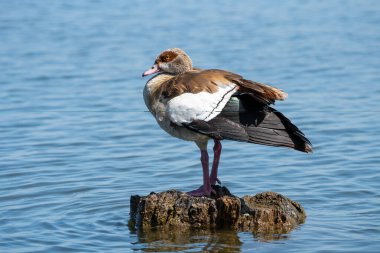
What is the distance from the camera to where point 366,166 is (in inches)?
449

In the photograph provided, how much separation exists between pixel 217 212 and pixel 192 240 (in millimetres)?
381

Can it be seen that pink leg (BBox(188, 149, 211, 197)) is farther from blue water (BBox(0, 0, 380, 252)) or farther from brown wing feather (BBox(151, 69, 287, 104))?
brown wing feather (BBox(151, 69, 287, 104))

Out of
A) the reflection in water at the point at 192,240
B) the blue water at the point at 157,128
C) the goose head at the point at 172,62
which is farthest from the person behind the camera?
the goose head at the point at 172,62

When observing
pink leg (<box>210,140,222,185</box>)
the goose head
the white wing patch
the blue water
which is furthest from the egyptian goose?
the blue water

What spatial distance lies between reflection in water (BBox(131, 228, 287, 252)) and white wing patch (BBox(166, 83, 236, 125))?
111 cm

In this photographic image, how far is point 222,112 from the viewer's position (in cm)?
870

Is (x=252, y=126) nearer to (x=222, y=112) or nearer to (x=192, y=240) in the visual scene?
(x=222, y=112)

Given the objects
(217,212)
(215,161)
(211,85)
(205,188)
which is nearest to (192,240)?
(217,212)

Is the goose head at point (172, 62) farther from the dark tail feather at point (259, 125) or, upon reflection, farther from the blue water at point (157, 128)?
the blue water at point (157, 128)

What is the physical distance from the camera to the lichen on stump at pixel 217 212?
866 centimetres

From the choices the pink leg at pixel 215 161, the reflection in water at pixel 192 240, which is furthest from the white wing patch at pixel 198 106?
the reflection in water at pixel 192 240

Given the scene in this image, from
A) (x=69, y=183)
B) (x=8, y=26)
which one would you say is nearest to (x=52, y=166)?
(x=69, y=183)

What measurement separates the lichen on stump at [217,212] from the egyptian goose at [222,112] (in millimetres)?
270

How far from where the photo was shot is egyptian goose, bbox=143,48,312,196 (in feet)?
28.1
